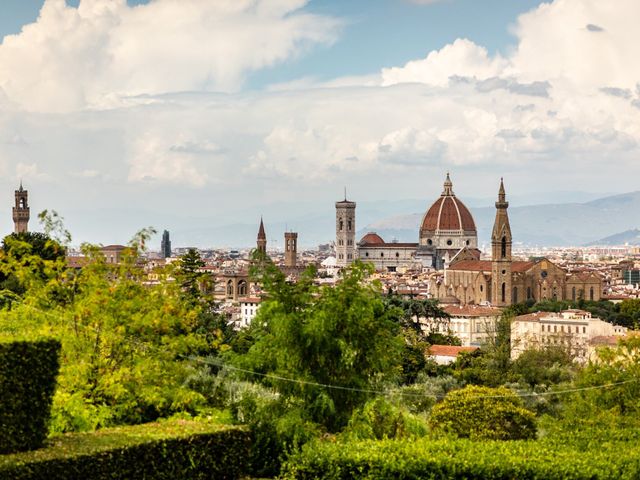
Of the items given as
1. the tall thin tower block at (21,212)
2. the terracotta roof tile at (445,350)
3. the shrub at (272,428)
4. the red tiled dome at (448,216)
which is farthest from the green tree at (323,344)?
the red tiled dome at (448,216)

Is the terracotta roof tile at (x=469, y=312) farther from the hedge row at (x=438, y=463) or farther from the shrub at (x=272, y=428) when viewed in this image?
the hedge row at (x=438, y=463)

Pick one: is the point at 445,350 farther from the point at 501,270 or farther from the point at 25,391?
the point at 501,270

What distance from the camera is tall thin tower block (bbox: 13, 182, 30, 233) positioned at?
79.9 meters

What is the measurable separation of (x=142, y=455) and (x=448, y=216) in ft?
428

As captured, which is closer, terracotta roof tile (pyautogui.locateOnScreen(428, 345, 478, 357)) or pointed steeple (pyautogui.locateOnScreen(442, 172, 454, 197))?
terracotta roof tile (pyautogui.locateOnScreen(428, 345, 478, 357))

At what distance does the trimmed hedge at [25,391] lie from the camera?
28.8 feet

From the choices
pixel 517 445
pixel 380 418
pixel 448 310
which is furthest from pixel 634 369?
pixel 448 310

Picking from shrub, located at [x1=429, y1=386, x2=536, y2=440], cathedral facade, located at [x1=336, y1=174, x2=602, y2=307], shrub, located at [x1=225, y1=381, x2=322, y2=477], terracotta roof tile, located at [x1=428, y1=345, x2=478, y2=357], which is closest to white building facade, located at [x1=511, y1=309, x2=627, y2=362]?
terracotta roof tile, located at [x1=428, y1=345, x2=478, y2=357]

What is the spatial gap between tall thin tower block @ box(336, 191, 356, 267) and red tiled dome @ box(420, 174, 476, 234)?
45.3 ft

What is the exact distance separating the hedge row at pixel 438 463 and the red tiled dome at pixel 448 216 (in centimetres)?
12678

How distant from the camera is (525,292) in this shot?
94875mm

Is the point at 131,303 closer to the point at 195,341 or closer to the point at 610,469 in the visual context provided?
the point at 195,341

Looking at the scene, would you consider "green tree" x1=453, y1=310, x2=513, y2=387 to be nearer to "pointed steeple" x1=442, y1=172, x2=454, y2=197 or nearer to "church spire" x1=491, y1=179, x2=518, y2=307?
"church spire" x1=491, y1=179, x2=518, y2=307

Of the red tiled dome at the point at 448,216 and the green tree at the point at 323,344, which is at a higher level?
the red tiled dome at the point at 448,216
